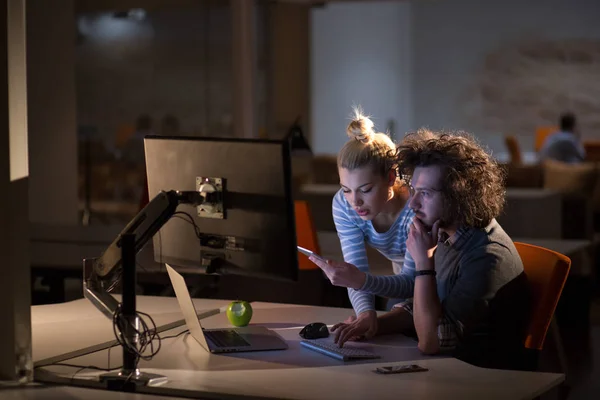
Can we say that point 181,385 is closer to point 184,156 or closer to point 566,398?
point 184,156

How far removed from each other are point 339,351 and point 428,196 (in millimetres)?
489

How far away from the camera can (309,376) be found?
219cm

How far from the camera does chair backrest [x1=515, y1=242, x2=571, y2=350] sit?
2.65 metres

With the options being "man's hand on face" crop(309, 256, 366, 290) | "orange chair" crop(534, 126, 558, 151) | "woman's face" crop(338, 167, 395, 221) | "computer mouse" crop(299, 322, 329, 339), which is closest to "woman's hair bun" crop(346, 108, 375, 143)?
"woman's face" crop(338, 167, 395, 221)

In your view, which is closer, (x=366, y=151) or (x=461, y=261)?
(x=461, y=261)

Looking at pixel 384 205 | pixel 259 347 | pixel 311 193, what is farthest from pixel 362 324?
pixel 311 193

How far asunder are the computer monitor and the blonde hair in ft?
2.08

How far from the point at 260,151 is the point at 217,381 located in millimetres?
547

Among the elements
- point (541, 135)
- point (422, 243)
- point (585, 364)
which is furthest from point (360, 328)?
point (541, 135)

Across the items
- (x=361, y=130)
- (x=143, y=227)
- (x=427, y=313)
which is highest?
(x=361, y=130)

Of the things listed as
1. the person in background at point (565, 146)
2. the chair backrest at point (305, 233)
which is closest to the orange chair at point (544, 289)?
the chair backrest at point (305, 233)

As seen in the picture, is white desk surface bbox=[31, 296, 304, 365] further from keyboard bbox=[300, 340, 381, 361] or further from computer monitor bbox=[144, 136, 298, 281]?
keyboard bbox=[300, 340, 381, 361]

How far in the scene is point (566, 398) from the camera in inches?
176

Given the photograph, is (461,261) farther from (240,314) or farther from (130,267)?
(130,267)
